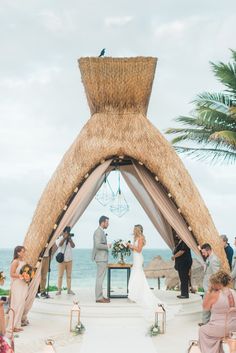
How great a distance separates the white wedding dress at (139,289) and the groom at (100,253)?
1.89ft

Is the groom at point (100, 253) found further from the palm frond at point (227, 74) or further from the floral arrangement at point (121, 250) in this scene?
the palm frond at point (227, 74)

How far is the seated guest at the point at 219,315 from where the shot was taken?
5.86 metres

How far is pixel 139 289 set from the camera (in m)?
9.52

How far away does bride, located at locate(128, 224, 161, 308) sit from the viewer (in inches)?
368

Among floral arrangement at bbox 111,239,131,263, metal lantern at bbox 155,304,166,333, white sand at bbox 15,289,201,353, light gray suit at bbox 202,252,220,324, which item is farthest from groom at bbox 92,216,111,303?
Answer: light gray suit at bbox 202,252,220,324

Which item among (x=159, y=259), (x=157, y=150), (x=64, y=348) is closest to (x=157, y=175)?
(x=157, y=150)

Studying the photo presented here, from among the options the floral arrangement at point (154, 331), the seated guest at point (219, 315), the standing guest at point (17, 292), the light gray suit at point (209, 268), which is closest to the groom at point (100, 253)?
the standing guest at point (17, 292)

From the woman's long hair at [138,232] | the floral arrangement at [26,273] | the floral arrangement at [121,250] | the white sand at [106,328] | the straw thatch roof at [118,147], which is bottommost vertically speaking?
the white sand at [106,328]

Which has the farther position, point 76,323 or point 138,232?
point 138,232

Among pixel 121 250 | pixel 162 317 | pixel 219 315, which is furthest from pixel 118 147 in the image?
pixel 219 315

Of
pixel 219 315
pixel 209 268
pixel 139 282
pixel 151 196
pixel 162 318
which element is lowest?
pixel 162 318

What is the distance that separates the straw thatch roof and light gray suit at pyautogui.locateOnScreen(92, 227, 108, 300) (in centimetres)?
95

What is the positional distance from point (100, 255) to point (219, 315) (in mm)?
4180

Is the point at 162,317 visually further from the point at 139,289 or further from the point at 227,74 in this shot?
the point at 227,74
